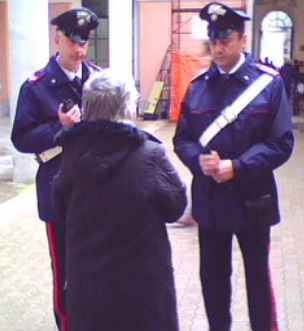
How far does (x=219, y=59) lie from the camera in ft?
11.9

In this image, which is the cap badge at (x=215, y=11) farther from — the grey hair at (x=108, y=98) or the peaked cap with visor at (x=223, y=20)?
the grey hair at (x=108, y=98)

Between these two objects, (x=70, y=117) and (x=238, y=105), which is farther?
(x=238, y=105)

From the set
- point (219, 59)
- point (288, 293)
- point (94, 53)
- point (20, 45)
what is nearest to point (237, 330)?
point (288, 293)

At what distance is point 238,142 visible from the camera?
3631 mm

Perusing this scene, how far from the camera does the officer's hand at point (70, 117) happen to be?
3.45 meters

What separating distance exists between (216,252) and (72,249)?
104 cm

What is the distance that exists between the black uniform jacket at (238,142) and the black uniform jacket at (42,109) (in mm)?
659

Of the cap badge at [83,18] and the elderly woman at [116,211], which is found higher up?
the cap badge at [83,18]

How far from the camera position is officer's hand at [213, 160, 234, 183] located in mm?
3539

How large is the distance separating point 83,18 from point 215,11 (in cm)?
69

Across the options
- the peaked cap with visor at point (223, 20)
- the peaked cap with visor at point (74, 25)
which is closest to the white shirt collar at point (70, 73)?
the peaked cap with visor at point (74, 25)

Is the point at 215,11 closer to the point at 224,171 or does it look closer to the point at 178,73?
the point at 224,171

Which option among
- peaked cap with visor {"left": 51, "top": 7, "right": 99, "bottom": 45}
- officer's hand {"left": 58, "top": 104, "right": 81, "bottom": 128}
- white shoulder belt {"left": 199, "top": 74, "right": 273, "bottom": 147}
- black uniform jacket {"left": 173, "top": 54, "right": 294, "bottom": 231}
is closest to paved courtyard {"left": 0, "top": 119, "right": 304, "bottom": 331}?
black uniform jacket {"left": 173, "top": 54, "right": 294, "bottom": 231}

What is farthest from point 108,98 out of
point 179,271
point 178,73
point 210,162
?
point 178,73
